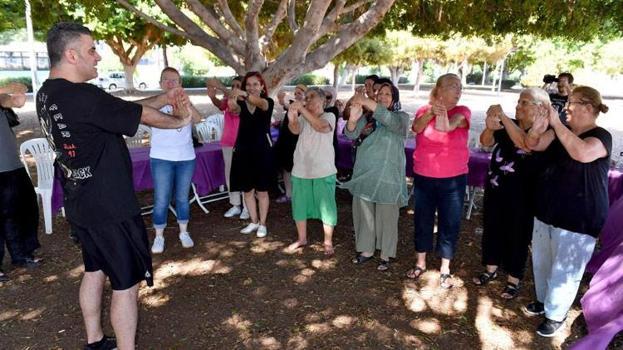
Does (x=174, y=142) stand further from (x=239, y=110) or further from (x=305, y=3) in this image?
(x=305, y=3)

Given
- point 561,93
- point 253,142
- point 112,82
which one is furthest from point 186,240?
point 112,82

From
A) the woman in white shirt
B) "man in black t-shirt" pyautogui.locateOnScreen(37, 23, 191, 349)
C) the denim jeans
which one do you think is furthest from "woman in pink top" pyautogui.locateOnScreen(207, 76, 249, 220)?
the denim jeans

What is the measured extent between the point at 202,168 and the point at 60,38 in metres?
3.48

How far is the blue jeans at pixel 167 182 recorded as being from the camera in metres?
4.33

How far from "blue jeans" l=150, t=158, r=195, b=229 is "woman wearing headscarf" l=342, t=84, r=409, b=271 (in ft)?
5.43

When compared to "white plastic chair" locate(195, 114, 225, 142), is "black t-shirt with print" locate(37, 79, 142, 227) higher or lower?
higher

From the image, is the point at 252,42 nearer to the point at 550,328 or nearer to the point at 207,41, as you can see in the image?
the point at 207,41

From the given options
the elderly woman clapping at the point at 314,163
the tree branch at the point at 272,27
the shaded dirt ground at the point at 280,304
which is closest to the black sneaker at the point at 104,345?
the shaded dirt ground at the point at 280,304

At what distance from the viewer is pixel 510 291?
3824 millimetres

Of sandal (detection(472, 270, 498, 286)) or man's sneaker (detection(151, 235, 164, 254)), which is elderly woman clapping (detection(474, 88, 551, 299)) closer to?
sandal (detection(472, 270, 498, 286))

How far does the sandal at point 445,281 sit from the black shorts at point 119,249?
103 inches

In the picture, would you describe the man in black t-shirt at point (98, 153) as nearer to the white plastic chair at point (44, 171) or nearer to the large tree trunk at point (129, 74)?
the white plastic chair at point (44, 171)

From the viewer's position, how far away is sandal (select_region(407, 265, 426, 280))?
4172mm

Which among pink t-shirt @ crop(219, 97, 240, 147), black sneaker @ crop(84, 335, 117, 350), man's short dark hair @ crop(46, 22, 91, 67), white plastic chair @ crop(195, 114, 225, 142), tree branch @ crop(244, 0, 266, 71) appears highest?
tree branch @ crop(244, 0, 266, 71)
